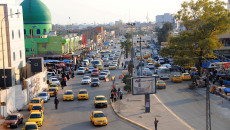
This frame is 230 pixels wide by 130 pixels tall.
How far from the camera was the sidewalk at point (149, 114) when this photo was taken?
26.7 meters

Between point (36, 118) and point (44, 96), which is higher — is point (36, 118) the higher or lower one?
the lower one

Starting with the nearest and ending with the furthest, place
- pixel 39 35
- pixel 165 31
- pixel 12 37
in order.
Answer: pixel 12 37 → pixel 39 35 → pixel 165 31

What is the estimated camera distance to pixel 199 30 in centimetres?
4894

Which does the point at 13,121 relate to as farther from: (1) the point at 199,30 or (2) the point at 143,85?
(1) the point at 199,30

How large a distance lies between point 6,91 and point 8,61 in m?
11.4

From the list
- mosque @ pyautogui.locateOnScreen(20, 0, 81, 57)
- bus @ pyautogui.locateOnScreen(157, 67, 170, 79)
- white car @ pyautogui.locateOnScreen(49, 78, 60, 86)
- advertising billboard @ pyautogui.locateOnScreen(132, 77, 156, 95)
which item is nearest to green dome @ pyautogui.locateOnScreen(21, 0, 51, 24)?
mosque @ pyautogui.locateOnScreen(20, 0, 81, 57)

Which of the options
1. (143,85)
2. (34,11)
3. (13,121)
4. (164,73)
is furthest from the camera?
(34,11)

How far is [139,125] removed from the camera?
2683cm

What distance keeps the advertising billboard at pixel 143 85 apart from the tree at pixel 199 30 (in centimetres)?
1705

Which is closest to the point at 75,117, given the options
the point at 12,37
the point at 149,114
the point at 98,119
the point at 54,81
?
the point at 98,119

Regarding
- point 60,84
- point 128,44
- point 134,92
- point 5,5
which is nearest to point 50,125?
point 134,92

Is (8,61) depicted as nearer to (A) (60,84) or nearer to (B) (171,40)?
(A) (60,84)

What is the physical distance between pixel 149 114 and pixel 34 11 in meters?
53.1

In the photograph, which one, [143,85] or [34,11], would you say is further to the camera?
[34,11]
